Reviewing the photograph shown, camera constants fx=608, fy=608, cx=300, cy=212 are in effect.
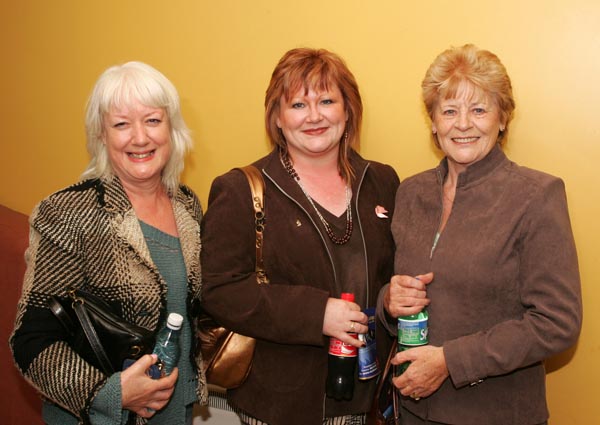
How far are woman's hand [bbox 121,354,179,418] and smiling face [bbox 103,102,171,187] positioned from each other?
550 mm

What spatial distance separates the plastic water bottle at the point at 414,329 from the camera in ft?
5.74

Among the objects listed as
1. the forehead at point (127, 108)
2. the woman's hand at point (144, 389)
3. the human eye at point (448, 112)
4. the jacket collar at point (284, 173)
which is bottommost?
the woman's hand at point (144, 389)

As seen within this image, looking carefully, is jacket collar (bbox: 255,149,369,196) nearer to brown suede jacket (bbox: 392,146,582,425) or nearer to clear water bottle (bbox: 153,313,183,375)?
brown suede jacket (bbox: 392,146,582,425)

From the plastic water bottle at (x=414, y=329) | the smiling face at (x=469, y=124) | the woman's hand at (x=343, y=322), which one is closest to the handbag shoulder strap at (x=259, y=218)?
the woman's hand at (x=343, y=322)

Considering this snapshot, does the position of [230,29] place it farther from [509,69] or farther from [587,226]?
[587,226]

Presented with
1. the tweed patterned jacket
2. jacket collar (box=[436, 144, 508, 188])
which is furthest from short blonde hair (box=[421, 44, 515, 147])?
the tweed patterned jacket

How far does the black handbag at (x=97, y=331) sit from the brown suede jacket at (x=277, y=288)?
0.33 metres

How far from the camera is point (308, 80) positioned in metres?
1.97

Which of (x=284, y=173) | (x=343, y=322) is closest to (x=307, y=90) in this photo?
(x=284, y=173)

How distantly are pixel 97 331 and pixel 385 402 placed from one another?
37.4 inches

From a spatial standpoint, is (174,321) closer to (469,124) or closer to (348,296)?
(348,296)

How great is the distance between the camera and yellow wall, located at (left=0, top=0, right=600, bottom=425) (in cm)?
202

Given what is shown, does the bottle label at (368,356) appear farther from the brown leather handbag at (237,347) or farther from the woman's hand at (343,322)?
the brown leather handbag at (237,347)

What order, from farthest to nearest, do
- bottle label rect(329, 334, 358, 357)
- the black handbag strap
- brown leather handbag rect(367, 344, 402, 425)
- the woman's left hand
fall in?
brown leather handbag rect(367, 344, 402, 425)
bottle label rect(329, 334, 358, 357)
the woman's left hand
the black handbag strap
